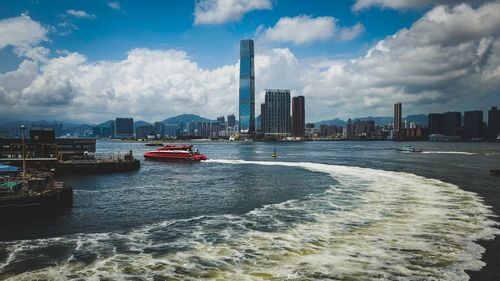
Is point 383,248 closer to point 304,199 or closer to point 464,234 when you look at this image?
point 464,234

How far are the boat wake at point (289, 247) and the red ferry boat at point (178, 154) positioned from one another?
78914 millimetres

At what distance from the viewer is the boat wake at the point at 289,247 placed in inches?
773

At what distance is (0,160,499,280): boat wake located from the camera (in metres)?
19.6

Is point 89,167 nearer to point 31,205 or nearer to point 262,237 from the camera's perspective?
point 31,205

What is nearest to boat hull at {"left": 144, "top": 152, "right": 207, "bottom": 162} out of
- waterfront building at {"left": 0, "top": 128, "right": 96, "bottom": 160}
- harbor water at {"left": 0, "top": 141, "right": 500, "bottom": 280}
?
waterfront building at {"left": 0, "top": 128, "right": 96, "bottom": 160}

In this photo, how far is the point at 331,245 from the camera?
79.4ft

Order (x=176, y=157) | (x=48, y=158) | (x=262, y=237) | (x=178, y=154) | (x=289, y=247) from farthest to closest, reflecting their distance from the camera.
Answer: (x=176, y=157) < (x=178, y=154) < (x=48, y=158) < (x=262, y=237) < (x=289, y=247)

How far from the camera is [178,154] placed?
4545 inches

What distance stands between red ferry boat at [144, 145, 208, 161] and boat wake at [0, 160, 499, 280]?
78.9 metres

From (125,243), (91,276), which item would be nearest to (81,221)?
(125,243)

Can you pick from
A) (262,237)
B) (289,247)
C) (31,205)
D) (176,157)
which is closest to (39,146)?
(176,157)

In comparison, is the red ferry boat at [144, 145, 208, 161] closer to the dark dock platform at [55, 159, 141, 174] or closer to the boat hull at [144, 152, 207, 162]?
the boat hull at [144, 152, 207, 162]

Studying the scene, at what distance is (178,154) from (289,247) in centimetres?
9589

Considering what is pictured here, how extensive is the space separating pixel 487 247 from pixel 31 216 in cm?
4116
